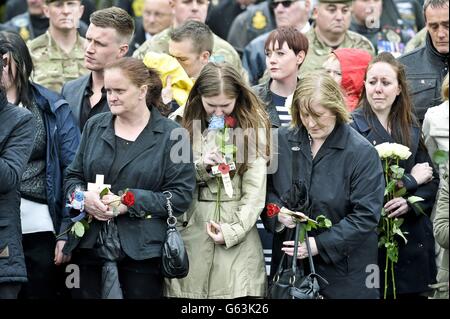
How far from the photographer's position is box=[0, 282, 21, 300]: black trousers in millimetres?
7430

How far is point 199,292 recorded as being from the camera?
779cm

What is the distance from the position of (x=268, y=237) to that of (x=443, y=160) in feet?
7.00

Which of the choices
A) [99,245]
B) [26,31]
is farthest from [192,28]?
[26,31]

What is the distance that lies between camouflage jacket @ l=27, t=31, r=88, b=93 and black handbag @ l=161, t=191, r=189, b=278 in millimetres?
3034

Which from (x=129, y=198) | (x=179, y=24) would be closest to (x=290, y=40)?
(x=179, y=24)

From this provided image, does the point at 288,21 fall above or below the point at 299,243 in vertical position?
above

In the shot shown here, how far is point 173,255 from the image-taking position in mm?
7422

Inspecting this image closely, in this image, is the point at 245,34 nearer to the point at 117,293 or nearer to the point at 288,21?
the point at 288,21

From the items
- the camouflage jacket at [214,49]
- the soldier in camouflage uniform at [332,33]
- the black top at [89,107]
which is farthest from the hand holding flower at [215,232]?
the soldier in camouflage uniform at [332,33]

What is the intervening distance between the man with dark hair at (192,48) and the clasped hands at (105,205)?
1957 millimetres

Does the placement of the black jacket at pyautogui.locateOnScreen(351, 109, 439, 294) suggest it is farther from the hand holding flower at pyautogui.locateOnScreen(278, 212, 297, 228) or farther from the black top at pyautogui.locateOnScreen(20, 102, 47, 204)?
the black top at pyautogui.locateOnScreen(20, 102, 47, 204)

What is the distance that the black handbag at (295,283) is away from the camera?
7.32m

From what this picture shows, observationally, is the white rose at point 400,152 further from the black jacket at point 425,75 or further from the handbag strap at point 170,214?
the handbag strap at point 170,214
